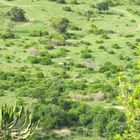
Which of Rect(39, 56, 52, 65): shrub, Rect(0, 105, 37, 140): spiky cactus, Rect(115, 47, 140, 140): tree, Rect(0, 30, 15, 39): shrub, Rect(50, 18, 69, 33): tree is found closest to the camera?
Rect(115, 47, 140, 140): tree


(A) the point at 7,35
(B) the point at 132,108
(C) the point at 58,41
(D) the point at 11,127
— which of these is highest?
(B) the point at 132,108

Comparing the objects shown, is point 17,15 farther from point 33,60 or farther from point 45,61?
point 45,61

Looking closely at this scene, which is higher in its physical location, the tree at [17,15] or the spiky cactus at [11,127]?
the spiky cactus at [11,127]

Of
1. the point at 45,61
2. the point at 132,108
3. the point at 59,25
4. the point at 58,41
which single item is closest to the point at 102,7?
the point at 59,25

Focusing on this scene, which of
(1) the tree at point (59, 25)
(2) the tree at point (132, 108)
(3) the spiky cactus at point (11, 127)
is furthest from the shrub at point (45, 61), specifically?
(2) the tree at point (132, 108)

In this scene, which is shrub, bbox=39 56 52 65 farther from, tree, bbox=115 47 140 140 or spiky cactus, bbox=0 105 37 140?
tree, bbox=115 47 140 140

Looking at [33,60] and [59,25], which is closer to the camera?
[33,60]

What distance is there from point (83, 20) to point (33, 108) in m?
54.3

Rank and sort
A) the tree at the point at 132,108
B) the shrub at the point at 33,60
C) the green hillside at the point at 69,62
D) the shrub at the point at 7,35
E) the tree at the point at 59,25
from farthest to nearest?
1. the tree at the point at 59,25
2. the shrub at the point at 7,35
3. the shrub at the point at 33,60
4. the green hillside at the point at 69,62
5. the tree at the point at 132,108

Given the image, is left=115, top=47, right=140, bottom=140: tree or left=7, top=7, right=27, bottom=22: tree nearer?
left=115, top=47, right=140, bottom=140: tree

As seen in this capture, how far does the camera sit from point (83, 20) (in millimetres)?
92625

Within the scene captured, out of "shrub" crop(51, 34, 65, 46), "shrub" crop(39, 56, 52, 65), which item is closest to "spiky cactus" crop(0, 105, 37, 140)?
"shrub" crop(39, 56, 52, 65)

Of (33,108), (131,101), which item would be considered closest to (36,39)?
(33,108)

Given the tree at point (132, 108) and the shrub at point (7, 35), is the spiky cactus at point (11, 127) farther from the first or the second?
the shrub at point (7, 35)
